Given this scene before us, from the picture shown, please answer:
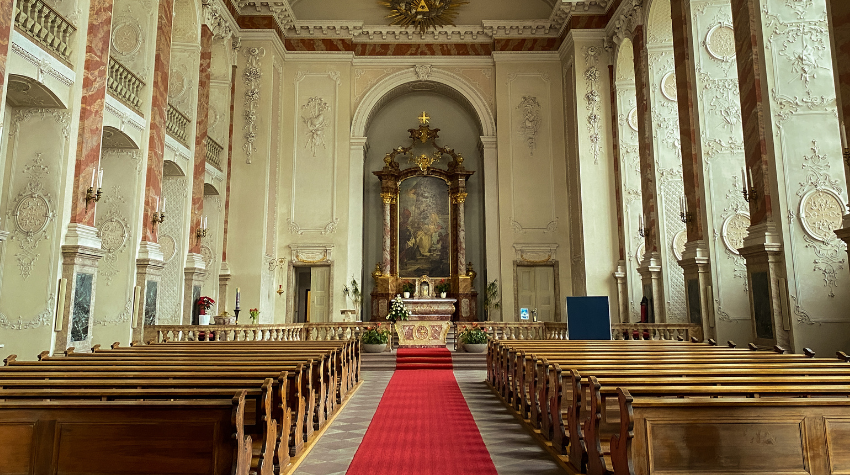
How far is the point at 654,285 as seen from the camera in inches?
504

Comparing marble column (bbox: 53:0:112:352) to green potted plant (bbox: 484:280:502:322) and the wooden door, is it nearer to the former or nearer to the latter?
the wooden door

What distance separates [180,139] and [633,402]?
11964mm

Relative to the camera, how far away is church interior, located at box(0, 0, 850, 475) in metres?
3.57

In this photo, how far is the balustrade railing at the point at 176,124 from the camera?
11973 millimetres

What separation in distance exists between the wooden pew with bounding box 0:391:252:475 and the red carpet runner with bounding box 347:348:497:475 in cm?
133

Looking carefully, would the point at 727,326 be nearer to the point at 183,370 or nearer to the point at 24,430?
the point at 183,370

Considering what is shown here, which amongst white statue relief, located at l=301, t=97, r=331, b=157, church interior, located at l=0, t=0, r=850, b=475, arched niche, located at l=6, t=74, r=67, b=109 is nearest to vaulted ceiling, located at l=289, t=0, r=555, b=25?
church interior, located at l=0, t=0, r=850, b=475

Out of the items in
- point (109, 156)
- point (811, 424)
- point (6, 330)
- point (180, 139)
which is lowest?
point (811, 424)

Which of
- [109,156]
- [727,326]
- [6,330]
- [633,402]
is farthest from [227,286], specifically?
[633,402]

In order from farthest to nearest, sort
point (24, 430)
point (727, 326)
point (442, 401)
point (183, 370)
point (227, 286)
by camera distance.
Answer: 1. point (227, 286)
2. point (727, 326)
3. point (442, 401)
4. point (183, 370)
5. point (24, 430)

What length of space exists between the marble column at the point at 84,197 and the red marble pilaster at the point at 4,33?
1.81 metres

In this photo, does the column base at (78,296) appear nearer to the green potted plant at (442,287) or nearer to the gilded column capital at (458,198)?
the green potted plant at (442,287)

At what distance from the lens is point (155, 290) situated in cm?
1085

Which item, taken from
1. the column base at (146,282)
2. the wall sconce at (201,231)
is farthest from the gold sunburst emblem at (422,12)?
the column base at (146,282)
